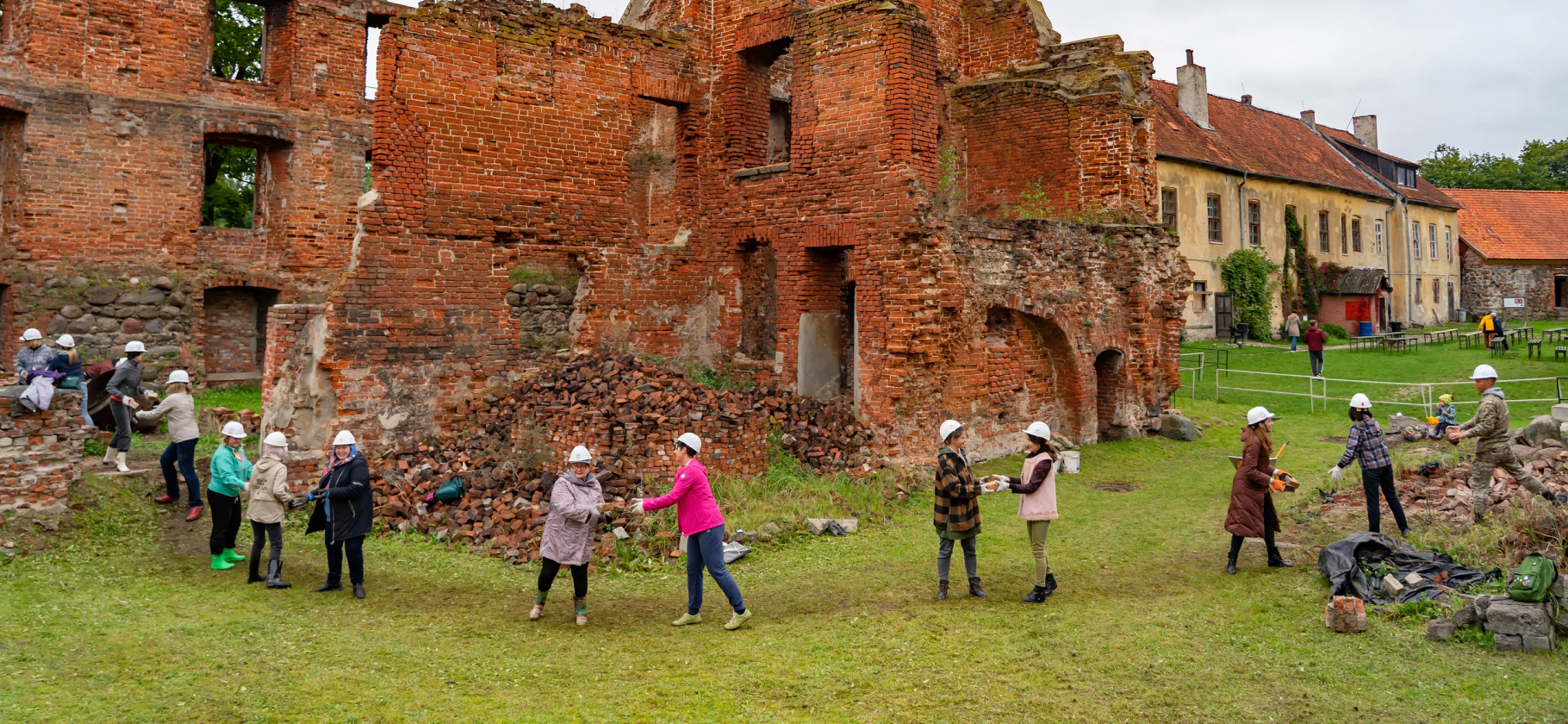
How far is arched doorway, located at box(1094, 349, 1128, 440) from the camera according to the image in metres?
16.2

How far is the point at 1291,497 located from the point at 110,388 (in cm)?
1381

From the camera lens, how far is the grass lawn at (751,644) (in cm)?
580

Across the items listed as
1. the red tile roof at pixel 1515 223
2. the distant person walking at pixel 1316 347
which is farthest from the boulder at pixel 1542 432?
the red tile roof at pixel 1515 223

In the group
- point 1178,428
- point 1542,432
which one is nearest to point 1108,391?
point 1178,428

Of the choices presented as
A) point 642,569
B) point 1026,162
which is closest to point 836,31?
point 1026,162

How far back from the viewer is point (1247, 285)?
104 feet

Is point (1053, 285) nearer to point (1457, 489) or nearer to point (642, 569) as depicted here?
point (1457, 489)

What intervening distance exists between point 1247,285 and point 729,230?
23.6m

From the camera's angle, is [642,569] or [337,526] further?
[642,569]

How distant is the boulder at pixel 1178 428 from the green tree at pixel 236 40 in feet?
68.7

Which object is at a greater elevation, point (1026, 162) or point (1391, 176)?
point (1391, 176)

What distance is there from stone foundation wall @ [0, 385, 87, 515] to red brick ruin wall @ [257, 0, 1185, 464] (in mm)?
2200

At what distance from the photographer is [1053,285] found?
1477cm

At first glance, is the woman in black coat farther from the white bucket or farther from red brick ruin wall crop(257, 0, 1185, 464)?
the white bucket
